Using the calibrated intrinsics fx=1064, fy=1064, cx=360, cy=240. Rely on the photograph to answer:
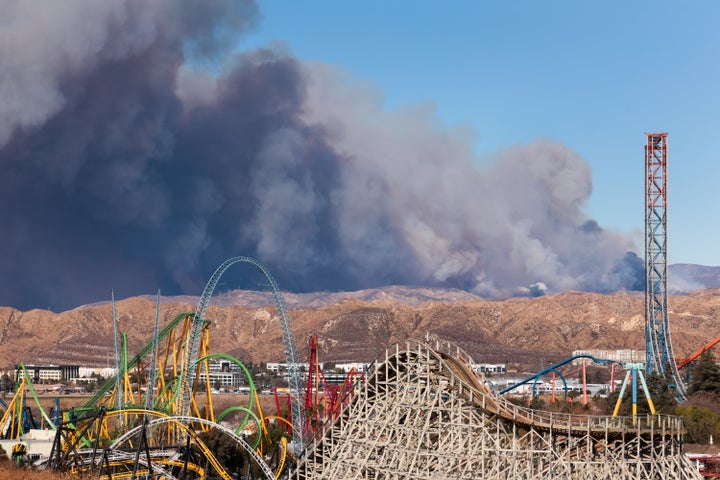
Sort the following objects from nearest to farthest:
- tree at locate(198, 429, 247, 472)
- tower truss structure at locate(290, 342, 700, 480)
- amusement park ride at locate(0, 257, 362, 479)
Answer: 1. tower truss structure at locate(290, 342, 700, 480)
2. amusement park ride at locate(0, 257, 362, 479)
3. tree at locate(198, 429, 247, 472)

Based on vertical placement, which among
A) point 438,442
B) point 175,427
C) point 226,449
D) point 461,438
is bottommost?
point 226,449

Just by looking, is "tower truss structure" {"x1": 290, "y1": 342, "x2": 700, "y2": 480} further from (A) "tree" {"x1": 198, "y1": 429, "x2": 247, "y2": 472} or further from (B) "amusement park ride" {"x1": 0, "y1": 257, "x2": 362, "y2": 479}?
(A) "tree" {"x1": 198, "y1": 429, "x2": 247, "y2": 472}

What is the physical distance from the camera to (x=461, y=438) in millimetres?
40562

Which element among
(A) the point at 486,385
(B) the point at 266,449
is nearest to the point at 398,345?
(A) the point at 486,385

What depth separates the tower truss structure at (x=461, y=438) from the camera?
128 ft

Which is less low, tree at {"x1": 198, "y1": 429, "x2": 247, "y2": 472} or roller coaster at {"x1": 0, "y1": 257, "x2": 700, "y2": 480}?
roller coaster at {"x1": 0, "y1": 257, "x2": 700, "y2": 480}

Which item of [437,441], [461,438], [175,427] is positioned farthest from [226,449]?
[461,438]

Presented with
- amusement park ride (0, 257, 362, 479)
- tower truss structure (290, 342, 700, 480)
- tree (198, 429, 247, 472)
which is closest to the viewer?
tower truss structure (290, 342, 700, 480)

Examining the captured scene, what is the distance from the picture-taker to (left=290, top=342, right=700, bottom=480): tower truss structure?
39031 millimetres

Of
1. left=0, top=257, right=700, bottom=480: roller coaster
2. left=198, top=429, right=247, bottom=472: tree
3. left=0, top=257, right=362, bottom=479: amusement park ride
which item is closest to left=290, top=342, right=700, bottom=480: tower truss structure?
left=0, top=257, right=700, bottom=480: roller coaster

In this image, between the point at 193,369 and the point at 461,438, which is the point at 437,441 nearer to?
the point at 461,438

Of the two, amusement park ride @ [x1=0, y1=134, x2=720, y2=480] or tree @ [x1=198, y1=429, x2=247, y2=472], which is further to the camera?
tree @ [x1=198, y1=429, x2=247, y2=472]

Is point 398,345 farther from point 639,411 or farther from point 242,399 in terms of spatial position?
point 242,399

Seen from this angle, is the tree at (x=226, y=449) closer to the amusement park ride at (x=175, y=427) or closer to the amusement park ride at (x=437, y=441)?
the amusement park ride at (x=175, y=427)
